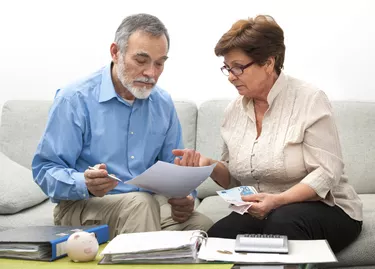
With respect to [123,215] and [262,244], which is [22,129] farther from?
[262,244]

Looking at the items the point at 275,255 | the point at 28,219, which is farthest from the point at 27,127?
the point at 275,255

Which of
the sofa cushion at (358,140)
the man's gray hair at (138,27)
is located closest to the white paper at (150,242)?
the man's gray hair at (138,27)

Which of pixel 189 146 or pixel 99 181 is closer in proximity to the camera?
pixel 99 181

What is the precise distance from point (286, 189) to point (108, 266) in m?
0.84

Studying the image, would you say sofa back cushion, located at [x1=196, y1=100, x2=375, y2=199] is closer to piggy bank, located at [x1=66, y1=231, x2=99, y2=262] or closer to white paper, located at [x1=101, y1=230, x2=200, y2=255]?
white paper, located at [x1=101, y1=230, x2=200, y2=255]

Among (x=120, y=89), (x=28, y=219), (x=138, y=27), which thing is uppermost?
(x=138, y=27)

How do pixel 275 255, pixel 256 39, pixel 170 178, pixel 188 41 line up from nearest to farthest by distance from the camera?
pixel 275 255, pixel 170 178, pixel 256 39, pixel 188 41

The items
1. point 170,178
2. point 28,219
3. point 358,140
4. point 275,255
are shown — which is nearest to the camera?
point 275,255

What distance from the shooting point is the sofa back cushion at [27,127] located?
3.11 m

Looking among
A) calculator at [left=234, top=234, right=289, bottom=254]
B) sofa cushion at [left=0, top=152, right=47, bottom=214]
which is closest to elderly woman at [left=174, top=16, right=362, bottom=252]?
calculator at [left=234, top=234, right=289, bottom=254]

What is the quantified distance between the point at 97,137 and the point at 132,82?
9.3 inches

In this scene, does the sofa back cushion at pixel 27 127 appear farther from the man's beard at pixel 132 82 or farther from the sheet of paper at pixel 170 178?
the sheet of paper at pixel 170 178

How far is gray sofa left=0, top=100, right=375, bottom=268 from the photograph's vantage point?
2.73 meters

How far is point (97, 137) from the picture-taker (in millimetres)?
2430
